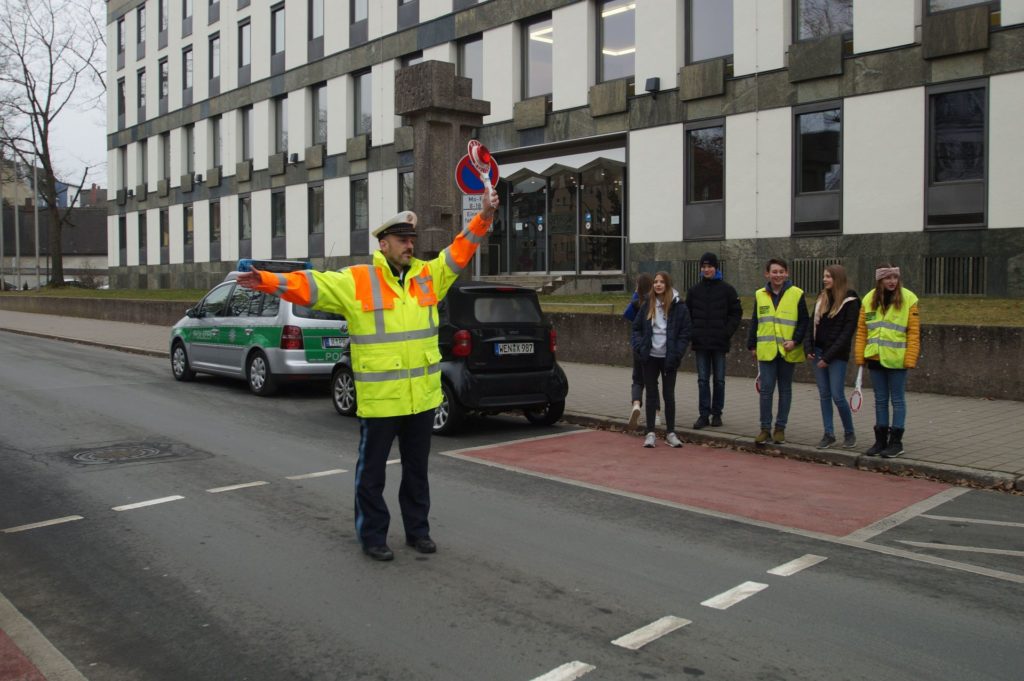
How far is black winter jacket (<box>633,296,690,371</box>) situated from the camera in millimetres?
9617

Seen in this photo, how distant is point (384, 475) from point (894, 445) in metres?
5.09

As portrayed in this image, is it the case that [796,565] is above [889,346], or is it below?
below

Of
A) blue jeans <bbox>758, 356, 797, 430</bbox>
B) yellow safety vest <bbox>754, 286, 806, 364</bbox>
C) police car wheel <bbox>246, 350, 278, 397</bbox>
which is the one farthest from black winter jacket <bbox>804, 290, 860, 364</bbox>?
police car wheel <bbox>246, 350, 278, 397</bbox>

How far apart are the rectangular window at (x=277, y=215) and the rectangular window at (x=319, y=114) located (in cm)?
322

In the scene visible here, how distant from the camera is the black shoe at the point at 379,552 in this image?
5.54m

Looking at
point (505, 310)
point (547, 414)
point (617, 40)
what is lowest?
point (547, 414)

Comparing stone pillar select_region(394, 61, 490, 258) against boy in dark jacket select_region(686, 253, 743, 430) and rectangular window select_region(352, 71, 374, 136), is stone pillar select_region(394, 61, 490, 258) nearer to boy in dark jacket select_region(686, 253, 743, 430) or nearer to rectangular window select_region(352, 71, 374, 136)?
boy in dark jacket select_region(686, 253, 743, 430)

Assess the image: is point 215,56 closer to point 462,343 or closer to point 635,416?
point 462,343

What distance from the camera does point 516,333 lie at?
10.2 meters

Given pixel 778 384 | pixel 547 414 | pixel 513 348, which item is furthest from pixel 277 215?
pixel 778 384

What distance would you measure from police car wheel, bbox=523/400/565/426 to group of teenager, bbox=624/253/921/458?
1058 mm

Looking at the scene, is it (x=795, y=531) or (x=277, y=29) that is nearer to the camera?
A: (x=795, y=531)

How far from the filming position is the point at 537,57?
2734 centimetres

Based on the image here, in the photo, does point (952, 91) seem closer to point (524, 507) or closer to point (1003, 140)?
point (1003, 140)
